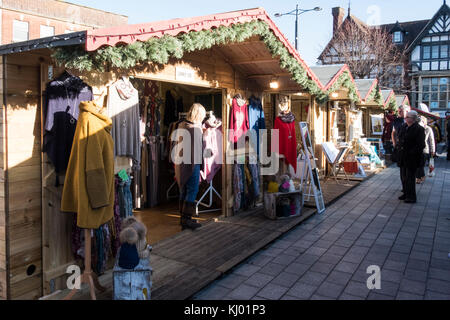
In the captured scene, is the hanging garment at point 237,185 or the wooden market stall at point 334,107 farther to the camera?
the wooden market stall at point 334,107

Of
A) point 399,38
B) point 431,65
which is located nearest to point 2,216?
point 431,65

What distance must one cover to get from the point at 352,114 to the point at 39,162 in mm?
12051

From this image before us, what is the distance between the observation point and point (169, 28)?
3.84 meters

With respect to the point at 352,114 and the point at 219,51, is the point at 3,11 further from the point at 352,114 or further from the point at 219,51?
the point at 219,51

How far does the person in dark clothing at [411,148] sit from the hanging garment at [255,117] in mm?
2946

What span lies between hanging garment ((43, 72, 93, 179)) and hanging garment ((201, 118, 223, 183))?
8.54ft

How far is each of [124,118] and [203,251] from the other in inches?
72.4

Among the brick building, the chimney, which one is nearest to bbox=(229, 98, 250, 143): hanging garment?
the brick building

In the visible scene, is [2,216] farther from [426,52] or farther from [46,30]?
[426,52]

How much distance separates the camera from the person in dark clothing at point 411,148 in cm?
734

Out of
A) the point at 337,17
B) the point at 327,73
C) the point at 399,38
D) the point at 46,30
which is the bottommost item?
the point at 327,73

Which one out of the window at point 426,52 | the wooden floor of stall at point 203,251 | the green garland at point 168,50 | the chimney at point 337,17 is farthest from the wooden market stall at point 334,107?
the window at point 426,52
